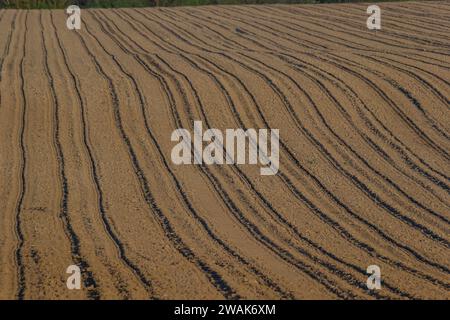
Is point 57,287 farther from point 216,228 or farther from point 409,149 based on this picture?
point 409,149

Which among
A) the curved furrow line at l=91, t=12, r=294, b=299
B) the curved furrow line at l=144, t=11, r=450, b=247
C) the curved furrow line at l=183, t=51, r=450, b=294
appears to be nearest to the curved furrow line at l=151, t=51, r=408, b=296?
the curved furrow line at l=183, t=51, r=450, b=294

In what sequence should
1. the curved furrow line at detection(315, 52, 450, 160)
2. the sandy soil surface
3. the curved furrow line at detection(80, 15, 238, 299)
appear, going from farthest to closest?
the curved furrow line at detection(315, 52, 450, 160), the sandy soil surface, the curved furrow line at detection(80, 15, 238, 299)

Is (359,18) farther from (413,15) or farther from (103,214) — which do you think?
(103,214)

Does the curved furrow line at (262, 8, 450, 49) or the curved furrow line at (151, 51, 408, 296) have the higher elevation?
the curved furrow line at (262, 8, 450, 49)

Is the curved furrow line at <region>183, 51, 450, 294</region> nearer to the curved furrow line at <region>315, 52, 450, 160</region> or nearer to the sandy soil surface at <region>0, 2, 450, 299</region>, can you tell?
the sandy soil surface at <region>0, 2, 450, 299</region>

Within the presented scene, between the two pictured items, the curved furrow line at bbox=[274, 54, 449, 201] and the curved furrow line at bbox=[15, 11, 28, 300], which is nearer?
the curved furrow line at bbox=[15, 11, 28, 300]

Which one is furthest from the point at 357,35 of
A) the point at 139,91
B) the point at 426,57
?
the point at 139,91
